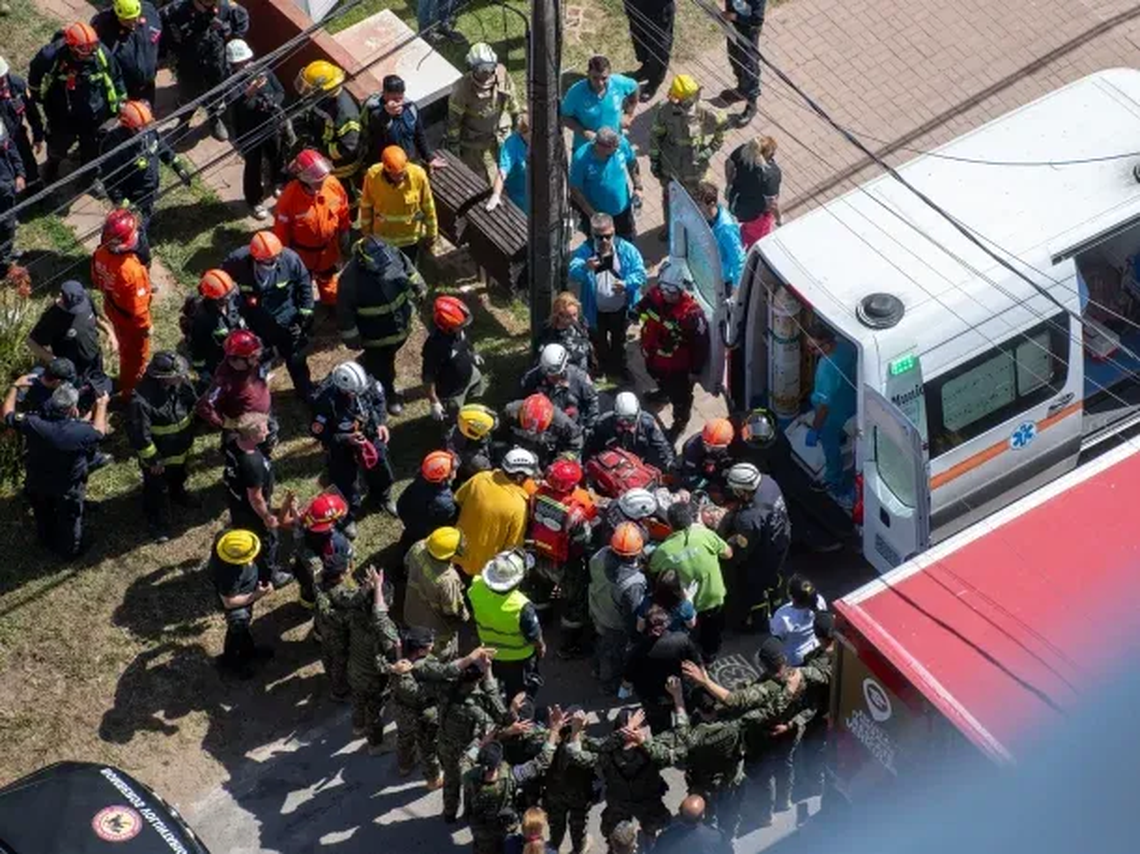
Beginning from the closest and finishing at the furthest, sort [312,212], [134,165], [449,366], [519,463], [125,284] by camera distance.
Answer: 1. [519,463]
2. [125,284]
3. [449,366]
4. [312,212]
5. [134,165]

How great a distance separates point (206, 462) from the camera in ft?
50.8

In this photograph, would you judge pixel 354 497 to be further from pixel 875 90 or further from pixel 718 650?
pixel 875 90

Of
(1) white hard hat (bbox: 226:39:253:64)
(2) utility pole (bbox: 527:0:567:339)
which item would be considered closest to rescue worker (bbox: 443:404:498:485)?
(2) utility pole (bbox: 527:0:567:339)

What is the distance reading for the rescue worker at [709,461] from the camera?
14023 millimetres

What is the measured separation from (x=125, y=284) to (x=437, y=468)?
2805 mm

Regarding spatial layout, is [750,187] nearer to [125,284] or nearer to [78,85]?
[125,284]

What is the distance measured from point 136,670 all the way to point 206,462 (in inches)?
74.5

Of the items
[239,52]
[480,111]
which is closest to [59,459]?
[239,52]

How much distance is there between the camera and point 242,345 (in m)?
14.0

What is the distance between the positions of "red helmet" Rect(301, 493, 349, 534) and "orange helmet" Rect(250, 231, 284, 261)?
2061 millimetres

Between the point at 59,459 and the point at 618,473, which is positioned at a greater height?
the point at 59,459

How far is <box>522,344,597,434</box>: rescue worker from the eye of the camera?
14305mm

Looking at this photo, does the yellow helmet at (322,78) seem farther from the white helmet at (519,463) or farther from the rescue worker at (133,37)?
the white helmet at (519,463)

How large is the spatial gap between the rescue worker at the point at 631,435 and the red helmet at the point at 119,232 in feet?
11.3
